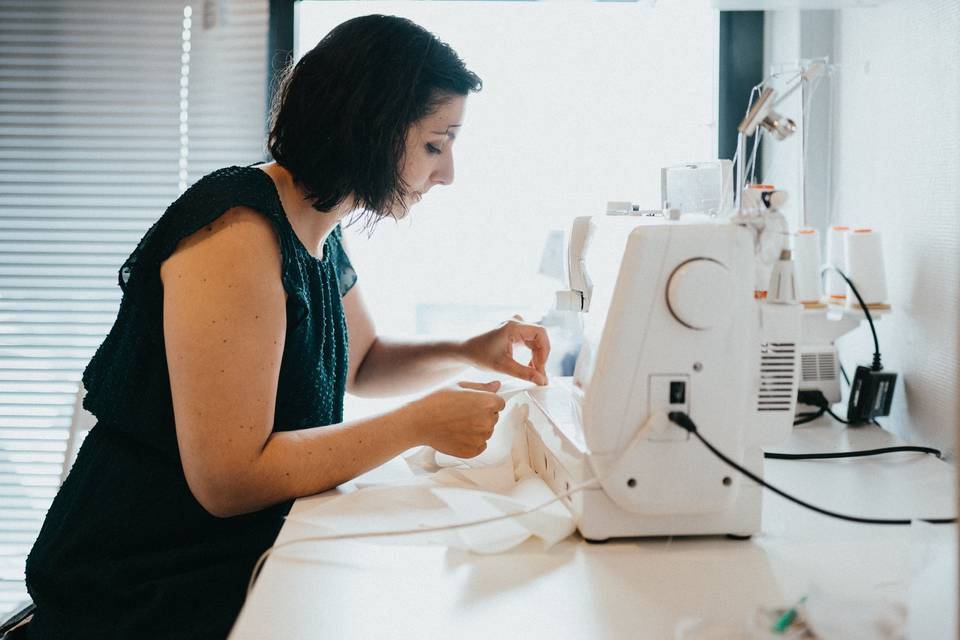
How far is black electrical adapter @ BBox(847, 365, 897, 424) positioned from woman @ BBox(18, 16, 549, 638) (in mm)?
652

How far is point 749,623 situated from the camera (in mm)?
660

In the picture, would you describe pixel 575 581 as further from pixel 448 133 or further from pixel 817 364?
pixel 817 364

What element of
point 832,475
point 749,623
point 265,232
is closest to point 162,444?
point 265,232

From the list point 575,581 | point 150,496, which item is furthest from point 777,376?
point 150,496

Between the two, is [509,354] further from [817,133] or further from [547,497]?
[817,133]

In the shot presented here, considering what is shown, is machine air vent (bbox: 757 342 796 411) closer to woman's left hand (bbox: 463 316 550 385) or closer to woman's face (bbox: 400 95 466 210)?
woman's left hand (bbox: 463 316 550 385)

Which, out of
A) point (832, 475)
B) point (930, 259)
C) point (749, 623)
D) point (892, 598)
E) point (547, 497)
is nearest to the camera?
point (749, 623)

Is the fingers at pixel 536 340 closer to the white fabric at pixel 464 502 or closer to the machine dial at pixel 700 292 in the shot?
the white fabric at pixel 464 502

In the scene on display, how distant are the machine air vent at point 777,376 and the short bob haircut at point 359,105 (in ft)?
1.86

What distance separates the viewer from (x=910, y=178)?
138 centimetres

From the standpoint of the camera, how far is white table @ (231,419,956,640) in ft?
2.32

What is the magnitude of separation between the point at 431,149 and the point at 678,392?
0.55m

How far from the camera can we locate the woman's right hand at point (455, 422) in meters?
1.03

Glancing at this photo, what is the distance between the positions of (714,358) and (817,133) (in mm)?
1020
